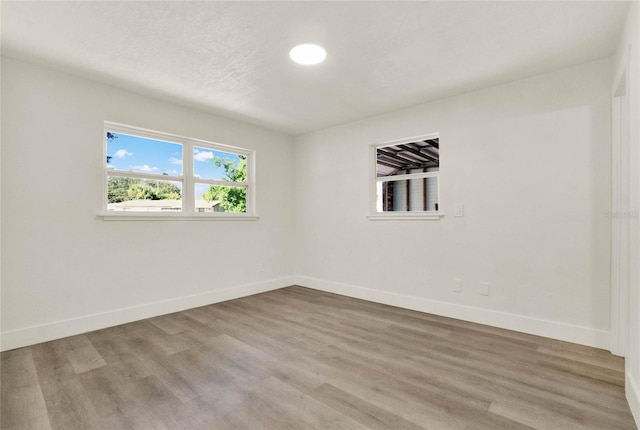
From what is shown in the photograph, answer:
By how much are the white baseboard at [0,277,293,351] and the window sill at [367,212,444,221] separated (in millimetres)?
2069

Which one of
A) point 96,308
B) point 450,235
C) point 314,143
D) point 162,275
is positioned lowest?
point 96,308

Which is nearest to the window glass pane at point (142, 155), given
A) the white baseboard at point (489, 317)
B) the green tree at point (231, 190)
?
the green tree at point (231, 190)

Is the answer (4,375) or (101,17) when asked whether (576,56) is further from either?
(4,375)

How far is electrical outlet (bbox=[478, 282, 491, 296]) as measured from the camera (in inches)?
128

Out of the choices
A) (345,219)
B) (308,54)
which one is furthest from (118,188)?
(345,219)

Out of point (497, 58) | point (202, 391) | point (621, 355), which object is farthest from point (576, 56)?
point (202, 391)

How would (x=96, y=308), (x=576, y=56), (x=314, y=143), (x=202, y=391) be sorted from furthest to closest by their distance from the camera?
1. (x=314, y=143)
2. (x=96, y=308)
3. (x=576, y=56)
4. (x=202, y=391)

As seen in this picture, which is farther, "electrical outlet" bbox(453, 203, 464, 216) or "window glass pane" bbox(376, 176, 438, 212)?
"window glass pane" bbox(376, 176, 438, 212)

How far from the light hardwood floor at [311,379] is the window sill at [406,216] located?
1197 mm

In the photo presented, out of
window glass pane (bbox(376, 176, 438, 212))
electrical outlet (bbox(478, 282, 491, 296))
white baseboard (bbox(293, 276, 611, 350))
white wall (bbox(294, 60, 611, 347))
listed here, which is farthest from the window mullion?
electrical outlet (bbox(478, 282, 491, 296))

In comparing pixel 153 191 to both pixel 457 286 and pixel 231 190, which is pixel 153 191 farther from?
pixel 457 286

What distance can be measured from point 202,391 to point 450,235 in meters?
2.87

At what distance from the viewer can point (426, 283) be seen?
12.2 feet

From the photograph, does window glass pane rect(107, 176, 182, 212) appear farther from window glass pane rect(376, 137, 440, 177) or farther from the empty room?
window glass pane rect(376, 137, 440, 177)
